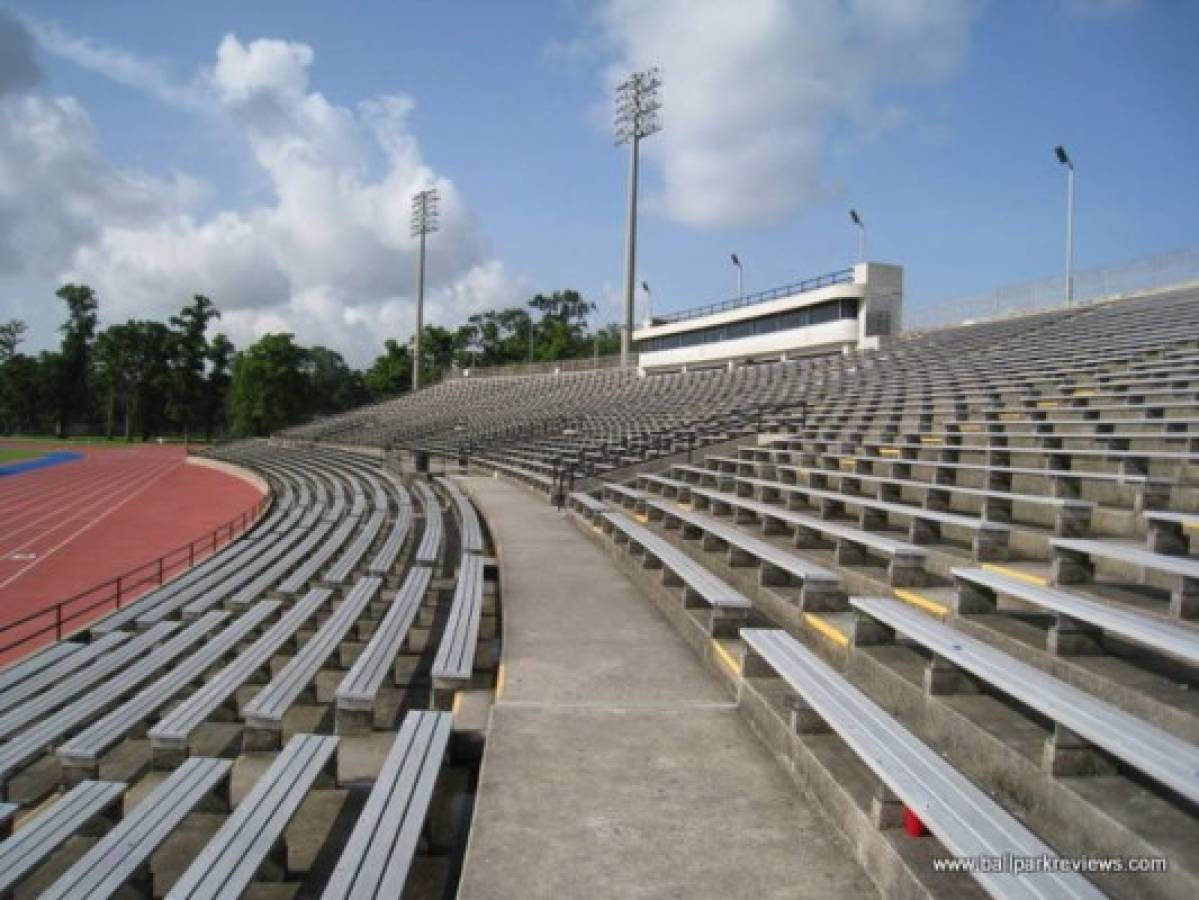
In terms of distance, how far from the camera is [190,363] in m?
80.3

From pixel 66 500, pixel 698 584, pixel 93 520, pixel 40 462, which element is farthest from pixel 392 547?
pixel 40 462

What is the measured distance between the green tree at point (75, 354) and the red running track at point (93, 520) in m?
59.5

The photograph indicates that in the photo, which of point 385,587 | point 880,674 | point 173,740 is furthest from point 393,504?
point 880,674

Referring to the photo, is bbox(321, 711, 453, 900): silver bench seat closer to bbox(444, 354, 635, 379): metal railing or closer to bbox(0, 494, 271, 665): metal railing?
bbox(0, 494, 271, 665): metal railing

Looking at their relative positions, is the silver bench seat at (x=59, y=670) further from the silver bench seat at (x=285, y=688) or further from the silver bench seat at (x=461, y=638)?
the silver bench seat at (x=461, y=638)

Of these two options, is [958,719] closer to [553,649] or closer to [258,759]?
[553,649]

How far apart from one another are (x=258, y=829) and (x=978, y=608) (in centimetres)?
357

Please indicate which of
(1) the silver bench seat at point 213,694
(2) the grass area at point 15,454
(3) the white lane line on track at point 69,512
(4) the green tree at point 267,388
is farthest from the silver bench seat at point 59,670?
(4) the green tree at point 267,388

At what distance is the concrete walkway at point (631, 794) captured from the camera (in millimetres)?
3004

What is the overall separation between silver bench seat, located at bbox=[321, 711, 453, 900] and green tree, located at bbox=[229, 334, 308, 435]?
70164 millimetres

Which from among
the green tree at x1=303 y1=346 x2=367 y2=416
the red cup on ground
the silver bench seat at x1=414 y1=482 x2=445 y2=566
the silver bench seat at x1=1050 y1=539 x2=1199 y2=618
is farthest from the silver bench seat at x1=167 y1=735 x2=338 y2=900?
the green tree at x1=303 y1=346 x2=367 y2=416

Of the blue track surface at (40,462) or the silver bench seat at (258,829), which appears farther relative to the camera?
the blue track surface at (40,462)

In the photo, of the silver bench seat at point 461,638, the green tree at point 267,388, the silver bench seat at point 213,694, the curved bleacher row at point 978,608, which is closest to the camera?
the curved bleacher row at point 978,608

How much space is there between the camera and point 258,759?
469 centimetres
